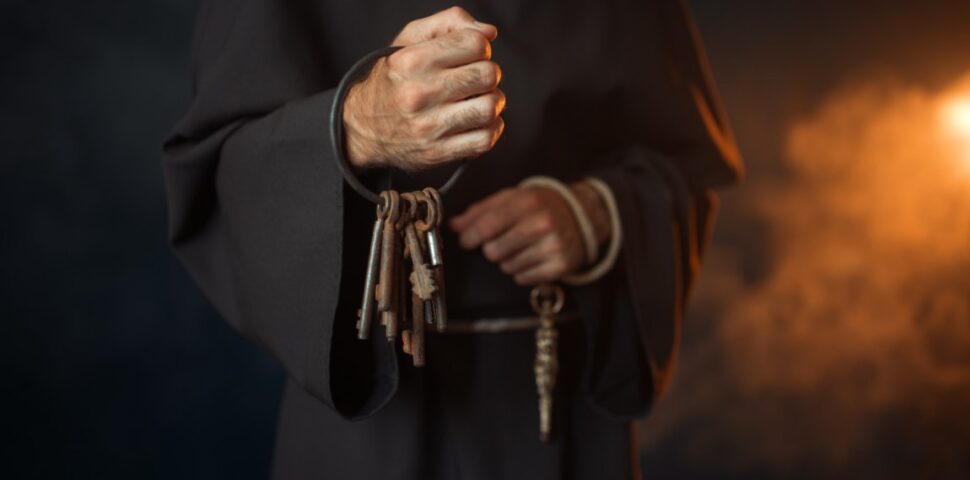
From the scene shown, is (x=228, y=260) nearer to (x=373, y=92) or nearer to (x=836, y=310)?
(x=373, y=92)

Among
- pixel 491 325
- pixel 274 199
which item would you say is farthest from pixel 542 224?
pixel 274 199

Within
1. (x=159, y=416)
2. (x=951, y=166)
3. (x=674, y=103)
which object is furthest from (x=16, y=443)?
(x=951, y=166)

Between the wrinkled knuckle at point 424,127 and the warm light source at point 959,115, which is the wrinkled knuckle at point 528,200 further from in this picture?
Result: the warm light source at point 959,115

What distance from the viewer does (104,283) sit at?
4.76 feet

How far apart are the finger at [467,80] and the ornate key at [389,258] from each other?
0.08 m

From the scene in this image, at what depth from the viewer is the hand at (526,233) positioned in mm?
835

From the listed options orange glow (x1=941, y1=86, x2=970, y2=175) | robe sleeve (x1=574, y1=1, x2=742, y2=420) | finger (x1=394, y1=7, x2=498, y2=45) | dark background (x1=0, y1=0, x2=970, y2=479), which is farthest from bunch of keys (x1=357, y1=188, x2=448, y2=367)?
orange glow (x1=941, y1=86, x2=970, y2=175)

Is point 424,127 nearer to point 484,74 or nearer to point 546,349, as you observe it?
point 484,74

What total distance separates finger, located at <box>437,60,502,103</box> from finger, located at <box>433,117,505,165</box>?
0.03 meters

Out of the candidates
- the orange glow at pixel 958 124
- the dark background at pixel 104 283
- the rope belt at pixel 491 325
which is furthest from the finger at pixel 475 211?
the orange glow at pixel 958 124

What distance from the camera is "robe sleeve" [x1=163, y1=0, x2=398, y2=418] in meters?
0.67

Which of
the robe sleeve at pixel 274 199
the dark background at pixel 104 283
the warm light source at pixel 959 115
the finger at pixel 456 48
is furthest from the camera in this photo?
the warm light source at pixel 959 115

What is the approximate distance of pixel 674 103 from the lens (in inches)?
43.4

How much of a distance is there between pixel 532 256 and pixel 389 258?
0.33 m
